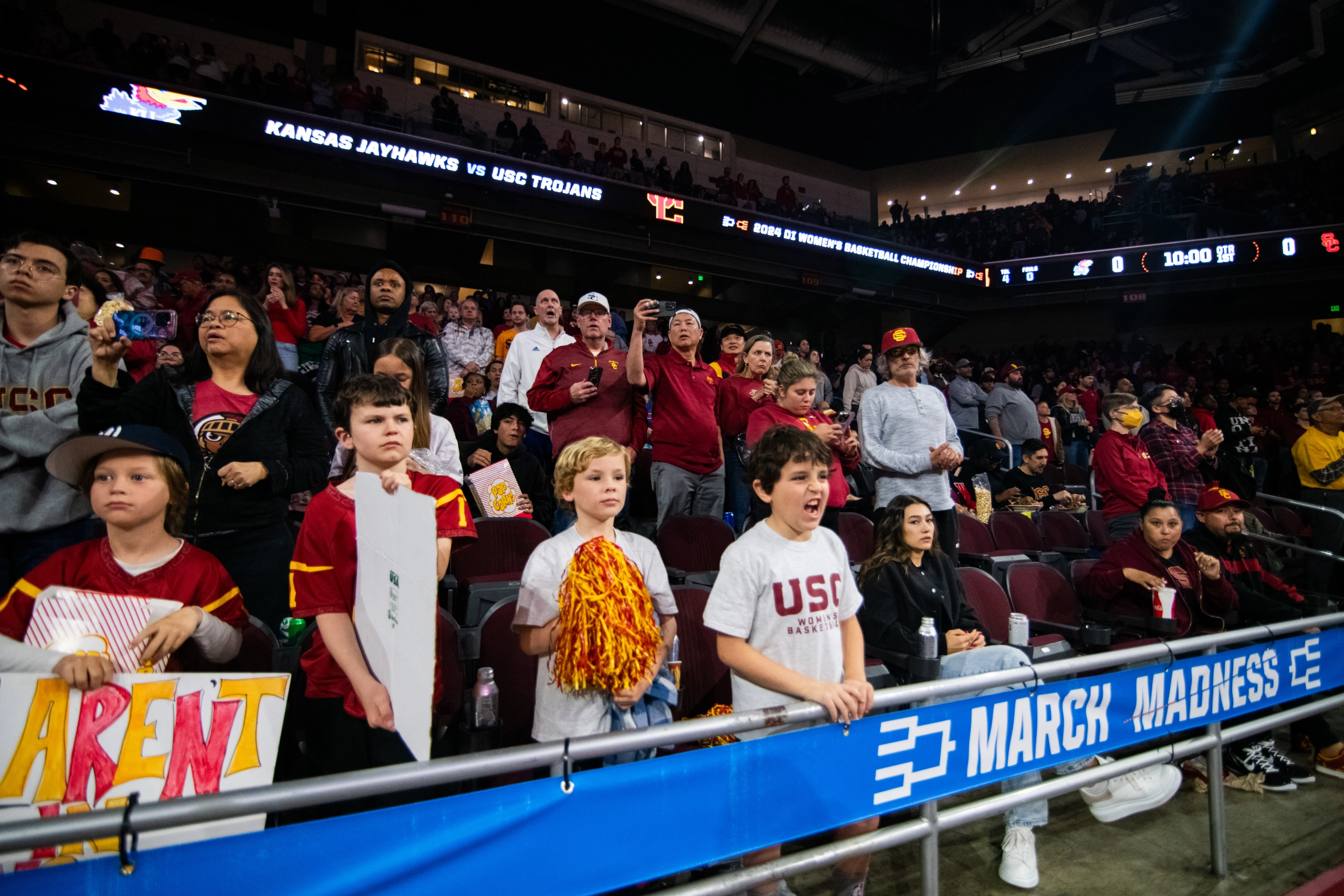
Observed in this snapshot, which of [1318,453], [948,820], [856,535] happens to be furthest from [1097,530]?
[948,820]

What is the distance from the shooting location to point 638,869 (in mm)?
1352

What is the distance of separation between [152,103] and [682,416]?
987 centimetres

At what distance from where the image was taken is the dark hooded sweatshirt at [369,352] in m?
2.98

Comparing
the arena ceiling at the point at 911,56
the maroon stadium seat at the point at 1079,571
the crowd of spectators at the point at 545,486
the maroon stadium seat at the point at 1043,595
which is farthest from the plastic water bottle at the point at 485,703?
the arena ceiling at the point at 911,56

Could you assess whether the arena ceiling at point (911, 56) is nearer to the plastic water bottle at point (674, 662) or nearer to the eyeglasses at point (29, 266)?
the eyeglasses at point (29, 266)

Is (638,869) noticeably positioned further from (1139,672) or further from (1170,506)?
(1170,506)

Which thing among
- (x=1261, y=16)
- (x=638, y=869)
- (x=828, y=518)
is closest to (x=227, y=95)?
(x=828, y=518)

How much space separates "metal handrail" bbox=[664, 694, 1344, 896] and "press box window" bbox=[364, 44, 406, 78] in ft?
60.0

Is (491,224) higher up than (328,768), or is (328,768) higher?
(491,224)

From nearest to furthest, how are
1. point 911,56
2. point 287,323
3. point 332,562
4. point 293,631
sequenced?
point 332,562 < point 293,631 < point 287,323 < point 911,56

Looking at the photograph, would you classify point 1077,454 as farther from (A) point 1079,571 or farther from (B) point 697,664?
(B) point 697,664

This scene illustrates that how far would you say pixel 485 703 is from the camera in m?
1.88

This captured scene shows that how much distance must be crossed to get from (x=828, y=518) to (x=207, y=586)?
2826 mm

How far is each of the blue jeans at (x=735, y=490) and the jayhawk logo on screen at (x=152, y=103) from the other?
9.66m
